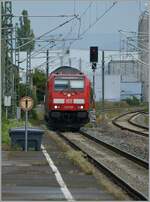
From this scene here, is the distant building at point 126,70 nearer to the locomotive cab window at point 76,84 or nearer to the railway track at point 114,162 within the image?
the locomotive cab window at point 76,84

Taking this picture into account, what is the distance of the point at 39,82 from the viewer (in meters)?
95.0

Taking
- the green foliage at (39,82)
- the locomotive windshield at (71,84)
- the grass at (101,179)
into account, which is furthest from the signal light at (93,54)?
the green foliage at (39,82)

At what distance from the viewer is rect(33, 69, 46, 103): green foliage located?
Result: 306 feet

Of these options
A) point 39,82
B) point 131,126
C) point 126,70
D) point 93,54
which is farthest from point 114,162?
point 126,70

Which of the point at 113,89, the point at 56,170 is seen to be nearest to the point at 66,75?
the point at 56,170

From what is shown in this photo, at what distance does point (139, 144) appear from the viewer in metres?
29.7

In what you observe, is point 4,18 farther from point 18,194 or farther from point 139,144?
point 18,194

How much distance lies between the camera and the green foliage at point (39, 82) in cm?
9324

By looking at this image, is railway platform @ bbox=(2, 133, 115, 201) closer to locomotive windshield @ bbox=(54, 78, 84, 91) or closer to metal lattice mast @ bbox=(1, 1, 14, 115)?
locomotive windshield @ bbox=(54, 78, 84, 91)

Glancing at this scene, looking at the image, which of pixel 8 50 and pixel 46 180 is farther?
pixel 8 50

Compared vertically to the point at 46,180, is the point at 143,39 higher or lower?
higher

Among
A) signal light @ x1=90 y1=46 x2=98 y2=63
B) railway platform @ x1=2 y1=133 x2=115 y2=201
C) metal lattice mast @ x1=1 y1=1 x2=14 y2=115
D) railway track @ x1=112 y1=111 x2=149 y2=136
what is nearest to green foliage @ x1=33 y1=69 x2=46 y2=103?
railway track @ x1=112 y1=111 x2=149 y2=136

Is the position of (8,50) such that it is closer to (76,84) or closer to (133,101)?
(76,84)

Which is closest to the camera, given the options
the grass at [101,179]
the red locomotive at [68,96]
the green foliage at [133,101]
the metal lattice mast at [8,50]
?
the grass at [101,179]
